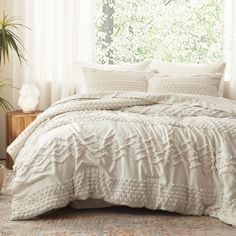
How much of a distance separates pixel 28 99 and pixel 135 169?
2235 millimetres

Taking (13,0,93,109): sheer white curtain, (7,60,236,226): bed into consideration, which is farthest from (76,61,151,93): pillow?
(7,60,236,226): bed

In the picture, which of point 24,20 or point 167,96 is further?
point 24,20

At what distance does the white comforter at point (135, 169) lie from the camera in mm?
3266

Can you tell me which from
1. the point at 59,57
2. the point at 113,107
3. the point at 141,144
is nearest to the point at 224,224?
the point at 141,144

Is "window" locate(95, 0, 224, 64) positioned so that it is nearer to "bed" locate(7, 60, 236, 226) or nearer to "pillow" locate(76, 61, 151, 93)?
"pillow" locate(76, 61, 151, 93)

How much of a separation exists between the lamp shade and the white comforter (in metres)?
1.80

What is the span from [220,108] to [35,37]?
246cm

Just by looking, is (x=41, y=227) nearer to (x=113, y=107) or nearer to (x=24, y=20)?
(x=113, y=107)

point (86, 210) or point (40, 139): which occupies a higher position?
point (40, 139)

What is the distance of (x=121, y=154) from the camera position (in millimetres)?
3334

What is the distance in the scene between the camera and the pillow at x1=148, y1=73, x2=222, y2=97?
4879 millimetres

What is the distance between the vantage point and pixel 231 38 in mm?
5613

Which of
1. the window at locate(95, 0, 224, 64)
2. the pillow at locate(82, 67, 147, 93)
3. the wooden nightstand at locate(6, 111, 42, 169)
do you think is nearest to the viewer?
the pillow at locate(82, 67, 147, 93)

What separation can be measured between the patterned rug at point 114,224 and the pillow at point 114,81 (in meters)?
1.70
